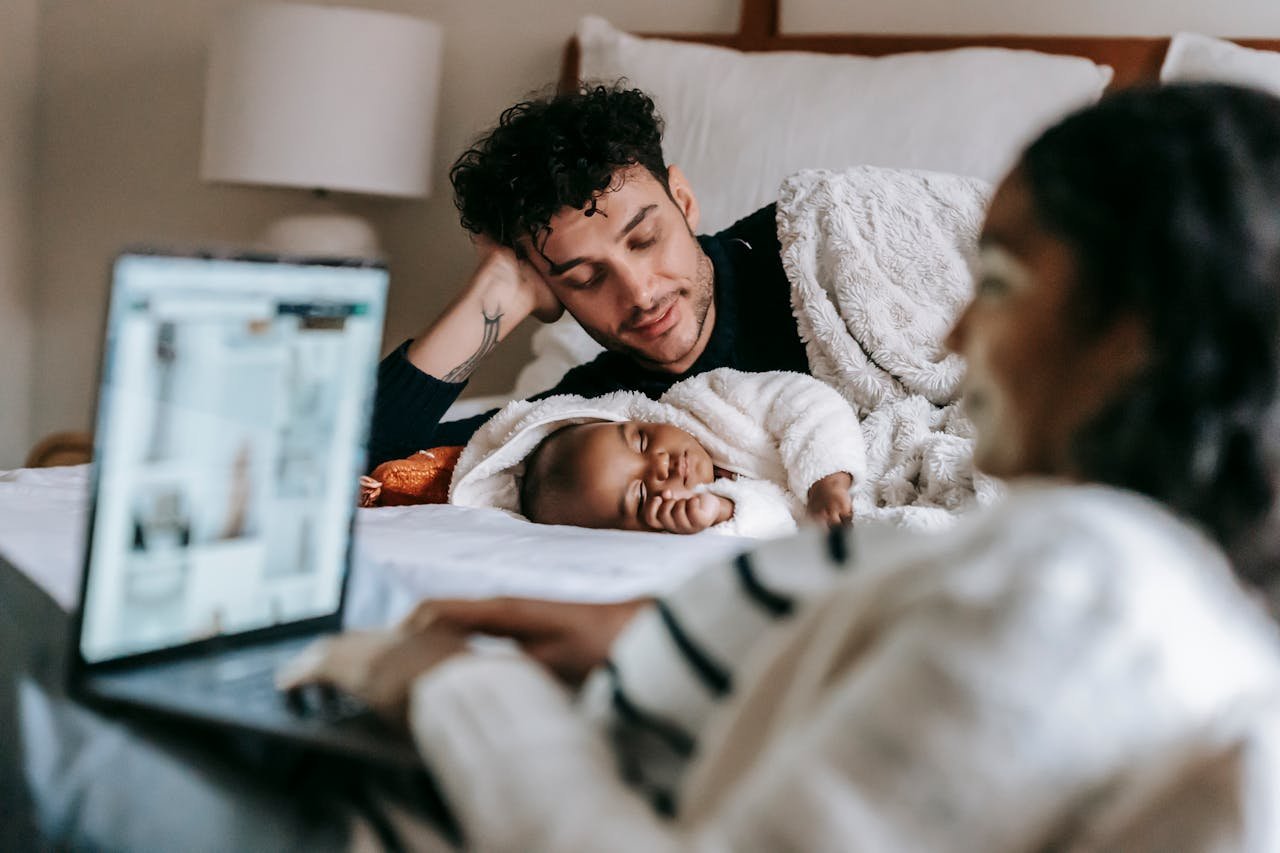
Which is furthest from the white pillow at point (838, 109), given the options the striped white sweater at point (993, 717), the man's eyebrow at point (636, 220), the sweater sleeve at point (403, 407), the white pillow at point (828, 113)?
the striped white sweater at point (993, 717)

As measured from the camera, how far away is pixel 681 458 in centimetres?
143

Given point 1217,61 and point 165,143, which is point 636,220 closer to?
point 1217,61

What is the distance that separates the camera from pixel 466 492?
152 centimetres

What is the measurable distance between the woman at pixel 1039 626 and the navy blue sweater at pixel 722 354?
1144 millimetres

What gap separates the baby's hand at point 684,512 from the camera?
135 cm

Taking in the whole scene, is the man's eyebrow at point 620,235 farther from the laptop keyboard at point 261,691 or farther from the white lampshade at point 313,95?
the laptop keyboard at point 261,691

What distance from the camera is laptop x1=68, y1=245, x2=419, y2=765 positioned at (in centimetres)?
56

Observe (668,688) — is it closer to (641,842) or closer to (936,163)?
(641,842)

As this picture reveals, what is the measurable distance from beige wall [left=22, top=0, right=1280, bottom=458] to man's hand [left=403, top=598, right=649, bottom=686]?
2.08 m

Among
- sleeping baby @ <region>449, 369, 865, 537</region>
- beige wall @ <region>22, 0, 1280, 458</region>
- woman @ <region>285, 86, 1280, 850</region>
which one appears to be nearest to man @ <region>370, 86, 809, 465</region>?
sleeping baby @ <region>449, 369, 865, 537</region>

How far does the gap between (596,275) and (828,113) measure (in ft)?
1.94

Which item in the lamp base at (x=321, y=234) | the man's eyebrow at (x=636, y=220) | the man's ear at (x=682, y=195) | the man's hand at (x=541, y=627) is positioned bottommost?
the man's hand at (x=541, y=627)

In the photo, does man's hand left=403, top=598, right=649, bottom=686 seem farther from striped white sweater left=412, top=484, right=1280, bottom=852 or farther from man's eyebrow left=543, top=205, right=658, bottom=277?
man's eyebrow left=543, top=205, right=658, bottom=277

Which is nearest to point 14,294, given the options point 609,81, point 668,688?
point 609,81
